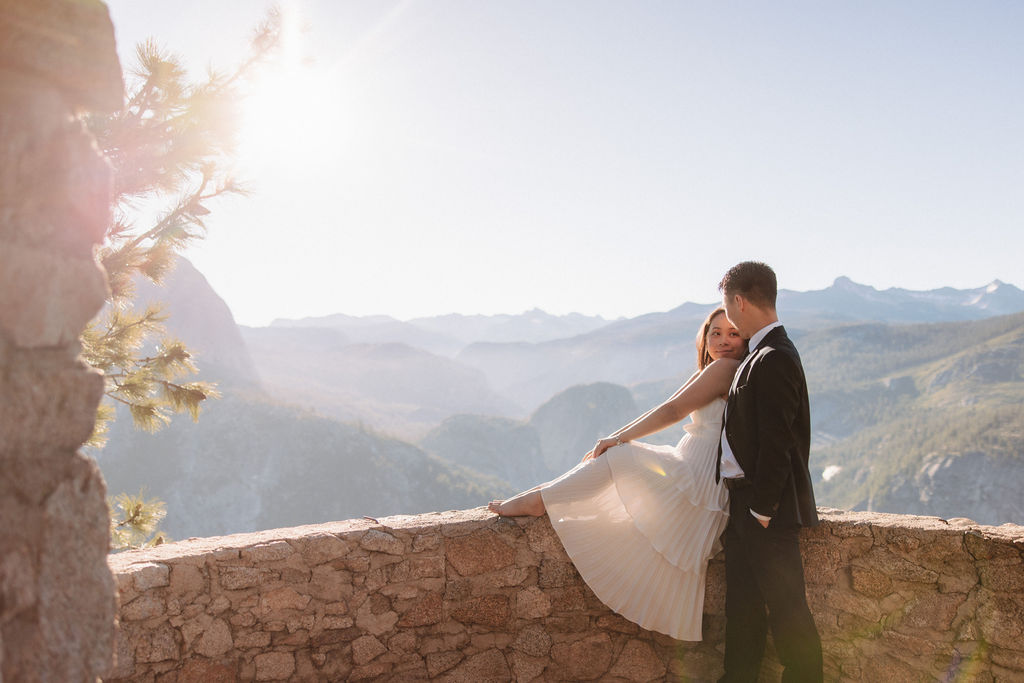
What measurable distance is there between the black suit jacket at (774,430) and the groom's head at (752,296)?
0.31 ft

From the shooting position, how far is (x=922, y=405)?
336 ft

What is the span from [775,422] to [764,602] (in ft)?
2.79

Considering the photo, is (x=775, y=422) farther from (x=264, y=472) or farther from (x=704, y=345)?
(x=264, y=472)

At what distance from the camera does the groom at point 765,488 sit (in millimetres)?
2307

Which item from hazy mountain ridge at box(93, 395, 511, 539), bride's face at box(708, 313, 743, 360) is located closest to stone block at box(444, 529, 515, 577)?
bride's face at box(708, 313, 743, 360)

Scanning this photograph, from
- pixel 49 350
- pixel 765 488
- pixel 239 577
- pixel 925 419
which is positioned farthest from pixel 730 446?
pixel 925 419

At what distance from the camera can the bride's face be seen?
2.94m

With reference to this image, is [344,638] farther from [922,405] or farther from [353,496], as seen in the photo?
[922,405]

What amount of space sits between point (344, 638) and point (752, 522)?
1.87m

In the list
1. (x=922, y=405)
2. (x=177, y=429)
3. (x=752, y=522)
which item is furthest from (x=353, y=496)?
(x=922, y=405)

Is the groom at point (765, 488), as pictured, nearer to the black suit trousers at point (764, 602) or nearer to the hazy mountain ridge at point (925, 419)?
the black suit trousers at point (764, 602)

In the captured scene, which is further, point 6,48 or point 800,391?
point 800,391

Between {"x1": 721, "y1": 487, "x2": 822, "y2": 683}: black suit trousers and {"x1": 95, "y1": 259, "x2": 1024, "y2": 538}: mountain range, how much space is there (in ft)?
15.0

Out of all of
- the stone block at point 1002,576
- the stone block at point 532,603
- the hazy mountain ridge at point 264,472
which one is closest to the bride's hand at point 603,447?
the stone block at point 532,603
